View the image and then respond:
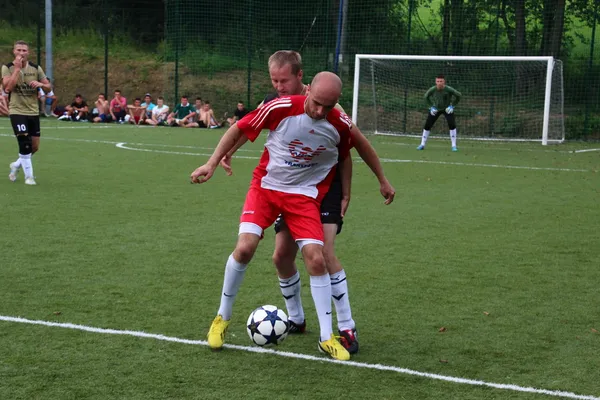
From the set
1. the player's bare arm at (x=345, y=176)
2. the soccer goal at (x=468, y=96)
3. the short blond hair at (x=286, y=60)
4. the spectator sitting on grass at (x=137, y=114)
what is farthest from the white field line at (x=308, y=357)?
the spectator sitting on grass at (x=137, y=114)

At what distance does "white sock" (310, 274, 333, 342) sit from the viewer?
496 cm

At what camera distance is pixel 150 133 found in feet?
81.1

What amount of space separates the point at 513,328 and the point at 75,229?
497cm

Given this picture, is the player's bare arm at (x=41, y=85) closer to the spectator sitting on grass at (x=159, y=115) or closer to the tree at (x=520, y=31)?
the spectator sitting on grass at (x=159, y=115)

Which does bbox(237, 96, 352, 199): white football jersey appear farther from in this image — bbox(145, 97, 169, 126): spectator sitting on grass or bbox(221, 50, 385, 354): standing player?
bbox(145, 97, 169, 126): spectator sitting on grass

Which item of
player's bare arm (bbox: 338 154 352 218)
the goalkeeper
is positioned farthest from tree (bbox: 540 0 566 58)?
player's bare arm (bbox: 338 154 352 218)

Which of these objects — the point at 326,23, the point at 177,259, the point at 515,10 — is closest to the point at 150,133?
the point at 326,23

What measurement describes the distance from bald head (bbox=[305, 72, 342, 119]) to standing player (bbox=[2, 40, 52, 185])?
7666 mm

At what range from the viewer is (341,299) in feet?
16.9

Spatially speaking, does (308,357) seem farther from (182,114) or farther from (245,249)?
(182,114)

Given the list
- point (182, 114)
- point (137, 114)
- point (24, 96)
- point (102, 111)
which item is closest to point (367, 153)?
point (24, 96)

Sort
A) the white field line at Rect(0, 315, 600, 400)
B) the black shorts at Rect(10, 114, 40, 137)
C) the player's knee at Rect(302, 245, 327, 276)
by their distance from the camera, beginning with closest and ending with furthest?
the white field line at Rect(0, 315, 600, 400) → the player's knee at Rect(302, 245, 327, 276) → the black shorts at Rect(10, 114, 40, 137)

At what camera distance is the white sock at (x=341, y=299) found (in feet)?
16.8

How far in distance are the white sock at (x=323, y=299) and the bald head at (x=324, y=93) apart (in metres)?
0.98
